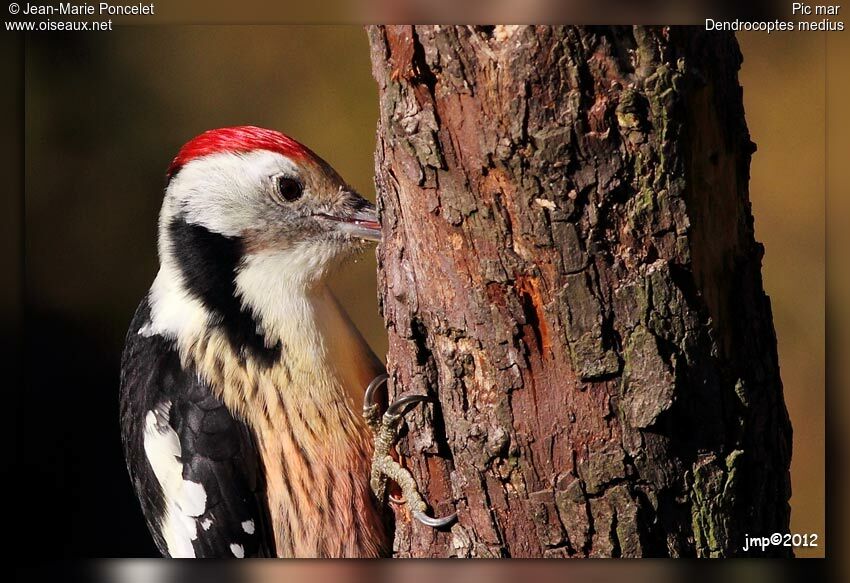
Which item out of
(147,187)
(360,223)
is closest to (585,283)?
(360,223)

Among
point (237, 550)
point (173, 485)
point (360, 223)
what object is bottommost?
point (237, 550)

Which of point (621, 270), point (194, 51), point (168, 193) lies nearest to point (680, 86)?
point (621, 270)

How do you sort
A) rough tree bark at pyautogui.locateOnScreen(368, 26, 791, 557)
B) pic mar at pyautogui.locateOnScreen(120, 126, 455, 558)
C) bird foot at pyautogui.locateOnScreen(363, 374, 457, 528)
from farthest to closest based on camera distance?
pic mar at pyautogui.locateOnScreen(120, 126, 455, 558), bird foot at pyautogui.locateOnScreen(363, 374, 457, 528), rough tree bark at pyautogui.locateOnScreen(368, 26, 791, 557)

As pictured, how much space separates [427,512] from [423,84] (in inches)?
28.1

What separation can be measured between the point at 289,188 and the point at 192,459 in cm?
58

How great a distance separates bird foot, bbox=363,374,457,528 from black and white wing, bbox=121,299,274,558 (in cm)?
25

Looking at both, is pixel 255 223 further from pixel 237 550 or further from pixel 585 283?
pixel 585 283

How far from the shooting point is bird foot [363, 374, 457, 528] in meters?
1.43

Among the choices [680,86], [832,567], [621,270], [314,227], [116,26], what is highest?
[116,26]

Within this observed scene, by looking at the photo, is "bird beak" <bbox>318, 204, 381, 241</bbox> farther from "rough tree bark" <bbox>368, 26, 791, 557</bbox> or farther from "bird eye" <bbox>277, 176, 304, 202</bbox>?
"rough tree bark" <bbox>368, 26, 791, 557</bbox>

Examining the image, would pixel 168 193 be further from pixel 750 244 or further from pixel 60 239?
pixel 750 244

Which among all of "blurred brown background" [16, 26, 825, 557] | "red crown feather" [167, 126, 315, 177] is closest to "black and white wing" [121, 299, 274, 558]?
"blurred brown background" [16, 26, 825, 557]

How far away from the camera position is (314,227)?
5.79ft

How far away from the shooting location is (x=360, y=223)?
5.79 ft
